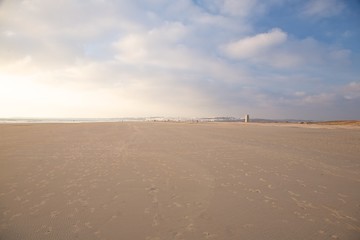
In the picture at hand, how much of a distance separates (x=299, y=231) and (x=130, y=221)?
346cm

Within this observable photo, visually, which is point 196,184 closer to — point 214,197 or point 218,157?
point 214,197

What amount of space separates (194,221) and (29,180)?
6.07 meters

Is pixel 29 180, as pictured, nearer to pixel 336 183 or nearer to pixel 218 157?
pixel 218 157

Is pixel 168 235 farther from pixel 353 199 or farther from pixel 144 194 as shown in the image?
pixel 353 199

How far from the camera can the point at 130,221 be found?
5.40 meters

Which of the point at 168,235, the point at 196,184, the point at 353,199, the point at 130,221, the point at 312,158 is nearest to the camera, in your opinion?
the point at 168,235

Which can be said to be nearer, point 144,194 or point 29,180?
point 144,194

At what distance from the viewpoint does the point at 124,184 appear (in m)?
7.97

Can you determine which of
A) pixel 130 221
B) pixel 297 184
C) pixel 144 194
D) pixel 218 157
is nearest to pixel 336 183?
pixel 297 184

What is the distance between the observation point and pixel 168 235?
15.8 feet

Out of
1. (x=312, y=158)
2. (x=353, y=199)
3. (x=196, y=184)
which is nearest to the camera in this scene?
(x=353, y=199)

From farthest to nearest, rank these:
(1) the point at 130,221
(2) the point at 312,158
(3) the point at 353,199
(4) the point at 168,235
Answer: (2) the point at 312,158, (3) the point at 353,199, (1) the point at 130,221, (4) the point at 168,235

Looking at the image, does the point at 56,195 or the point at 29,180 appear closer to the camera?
the point at 56,195

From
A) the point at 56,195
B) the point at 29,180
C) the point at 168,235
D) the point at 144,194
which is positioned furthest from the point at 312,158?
the point at 29,180
